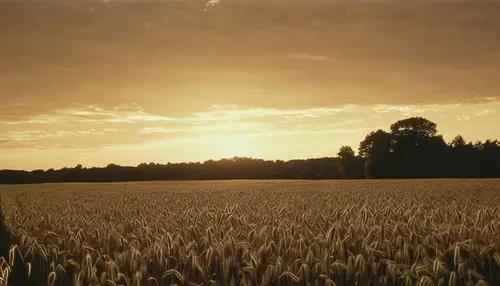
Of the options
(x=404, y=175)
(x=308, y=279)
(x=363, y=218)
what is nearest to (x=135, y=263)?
(x=308, y=279)

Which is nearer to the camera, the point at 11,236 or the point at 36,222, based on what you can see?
the point at 11,236

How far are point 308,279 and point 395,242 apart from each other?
208 centimetres

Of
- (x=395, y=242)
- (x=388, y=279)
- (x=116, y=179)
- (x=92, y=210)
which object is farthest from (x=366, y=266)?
(x=116, y=179)

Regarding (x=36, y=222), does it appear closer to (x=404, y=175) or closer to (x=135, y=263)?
(x=135, y=263)

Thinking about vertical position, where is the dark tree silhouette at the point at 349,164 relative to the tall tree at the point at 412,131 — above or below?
below

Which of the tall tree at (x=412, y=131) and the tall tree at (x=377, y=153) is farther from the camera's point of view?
the tall tree at (x=412, y=131)

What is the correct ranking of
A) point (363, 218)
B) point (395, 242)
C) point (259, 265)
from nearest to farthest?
1. point (259, 265)
2. point (395, 242)
3. point (363, 218)

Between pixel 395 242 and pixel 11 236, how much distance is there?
5.51 metres

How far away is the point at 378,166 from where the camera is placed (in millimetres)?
76188

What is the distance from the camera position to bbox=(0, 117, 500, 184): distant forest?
67.8 m

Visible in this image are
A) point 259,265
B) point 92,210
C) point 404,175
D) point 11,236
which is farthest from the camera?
point 404,175

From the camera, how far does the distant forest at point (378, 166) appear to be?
2670 inches

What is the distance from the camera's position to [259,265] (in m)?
5.64

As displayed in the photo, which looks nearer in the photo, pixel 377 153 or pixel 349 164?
pixel 377 153
